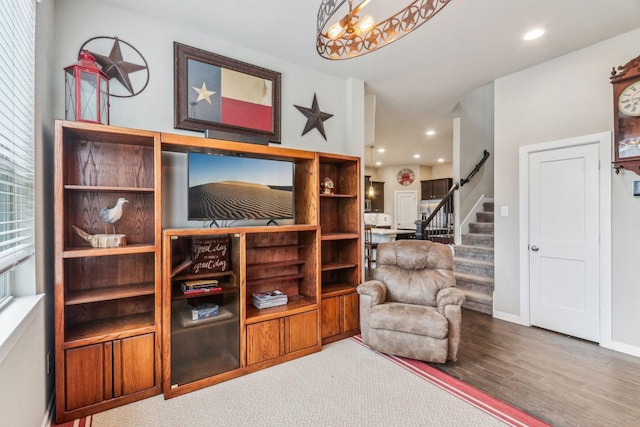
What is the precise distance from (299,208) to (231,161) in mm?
895

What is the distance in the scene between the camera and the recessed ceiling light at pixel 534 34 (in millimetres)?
2687

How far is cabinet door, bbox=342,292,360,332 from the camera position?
3.17m

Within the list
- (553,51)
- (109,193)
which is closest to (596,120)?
(553,51)

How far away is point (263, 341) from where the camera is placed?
256 centimetres

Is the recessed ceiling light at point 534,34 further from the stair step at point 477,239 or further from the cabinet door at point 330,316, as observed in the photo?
the cabinet door at point 330,316

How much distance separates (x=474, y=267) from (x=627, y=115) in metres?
2.44

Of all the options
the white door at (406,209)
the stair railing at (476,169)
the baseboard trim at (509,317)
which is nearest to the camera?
the baseboard trim at (509,317)

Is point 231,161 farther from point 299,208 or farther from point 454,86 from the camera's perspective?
point 454,86

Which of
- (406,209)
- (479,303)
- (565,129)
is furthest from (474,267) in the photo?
(406,209)

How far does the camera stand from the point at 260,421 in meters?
1.91

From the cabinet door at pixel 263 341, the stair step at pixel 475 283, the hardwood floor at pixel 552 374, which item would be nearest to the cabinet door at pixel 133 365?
the cabinet door at pixel 263 341

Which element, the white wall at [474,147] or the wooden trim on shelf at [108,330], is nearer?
the wooden trim on shelf at [108,330]

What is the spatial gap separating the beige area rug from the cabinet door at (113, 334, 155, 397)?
118mm

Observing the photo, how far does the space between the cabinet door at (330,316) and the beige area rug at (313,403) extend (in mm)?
497
